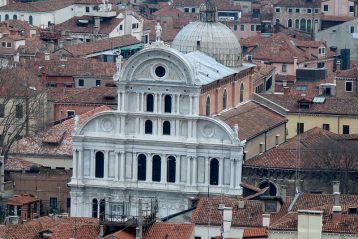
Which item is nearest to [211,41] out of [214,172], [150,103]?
[150,103]

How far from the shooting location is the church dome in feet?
360

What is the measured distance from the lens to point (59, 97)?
11644 centimetres

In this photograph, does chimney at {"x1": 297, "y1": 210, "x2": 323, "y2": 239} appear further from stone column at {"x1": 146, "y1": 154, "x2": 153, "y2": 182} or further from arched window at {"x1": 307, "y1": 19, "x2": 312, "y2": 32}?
arched window at {"x1": 307, "y1": 19, "x2": 312, "y2": 32}

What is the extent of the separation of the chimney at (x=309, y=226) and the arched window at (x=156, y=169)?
2545cm

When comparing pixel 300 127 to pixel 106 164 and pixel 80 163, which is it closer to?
pixel 106 164

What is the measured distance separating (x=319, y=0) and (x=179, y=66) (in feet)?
211

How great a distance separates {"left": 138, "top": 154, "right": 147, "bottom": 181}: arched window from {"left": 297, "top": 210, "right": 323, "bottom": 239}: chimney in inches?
1015

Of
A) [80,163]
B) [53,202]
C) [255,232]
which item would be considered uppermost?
[255,232]

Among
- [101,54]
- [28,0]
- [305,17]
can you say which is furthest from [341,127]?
[28,0]

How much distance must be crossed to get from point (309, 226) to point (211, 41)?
119 ft

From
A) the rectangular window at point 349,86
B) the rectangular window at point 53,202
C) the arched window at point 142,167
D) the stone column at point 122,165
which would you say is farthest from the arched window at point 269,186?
the rectangular window at point 349,86

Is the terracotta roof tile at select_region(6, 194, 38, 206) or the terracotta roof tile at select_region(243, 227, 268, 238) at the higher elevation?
the terracotta roof tile at select_region(243, 227, 268, 238)

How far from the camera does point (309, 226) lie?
74.1 metres

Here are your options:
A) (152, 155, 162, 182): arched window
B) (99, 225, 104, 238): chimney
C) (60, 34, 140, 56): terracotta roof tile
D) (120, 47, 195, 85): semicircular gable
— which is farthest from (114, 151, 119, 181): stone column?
(60, 34, 140, 56): terracotta roof tile
